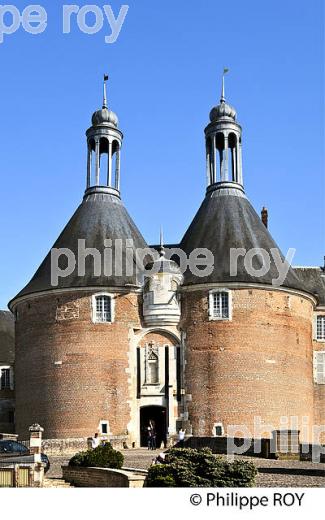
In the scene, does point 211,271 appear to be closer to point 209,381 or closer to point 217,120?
point 209,381

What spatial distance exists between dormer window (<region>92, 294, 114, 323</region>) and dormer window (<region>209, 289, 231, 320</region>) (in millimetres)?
4551

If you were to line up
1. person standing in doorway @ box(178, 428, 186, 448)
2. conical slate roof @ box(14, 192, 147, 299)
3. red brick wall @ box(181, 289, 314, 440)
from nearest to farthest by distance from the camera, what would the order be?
person standing in doorway @ box(178, 428, 186, 448)
red brick wall @ box(181, 289, 314, 440)
conical slate roof @ box(14, 192, 147, 299)

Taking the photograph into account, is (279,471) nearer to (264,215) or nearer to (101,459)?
(101,459)

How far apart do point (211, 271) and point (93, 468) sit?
17742 millimetres

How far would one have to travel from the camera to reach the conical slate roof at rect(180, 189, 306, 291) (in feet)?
143

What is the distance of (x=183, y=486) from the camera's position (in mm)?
21750

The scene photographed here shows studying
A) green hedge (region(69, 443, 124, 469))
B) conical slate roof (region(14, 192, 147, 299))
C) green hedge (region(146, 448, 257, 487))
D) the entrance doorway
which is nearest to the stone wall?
green hedge (region(69, 443, 124, 469))

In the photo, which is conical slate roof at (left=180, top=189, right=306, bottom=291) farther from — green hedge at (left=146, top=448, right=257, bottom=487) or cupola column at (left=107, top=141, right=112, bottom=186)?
green hedge at (left=146, top=448, right=257, bottom=487)

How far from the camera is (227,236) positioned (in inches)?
1775

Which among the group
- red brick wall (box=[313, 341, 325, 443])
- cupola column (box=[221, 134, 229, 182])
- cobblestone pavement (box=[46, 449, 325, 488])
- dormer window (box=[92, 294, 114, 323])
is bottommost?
cobblestone pavement (box=[46, 449, 325, 488])

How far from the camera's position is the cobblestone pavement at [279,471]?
25.6 m
